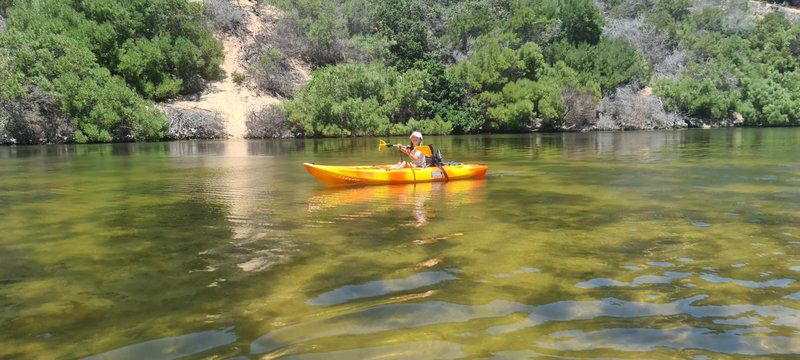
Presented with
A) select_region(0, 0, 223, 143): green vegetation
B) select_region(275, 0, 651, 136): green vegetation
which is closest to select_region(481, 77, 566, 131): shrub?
select_region(275, 0, 651, 136): green vegetation

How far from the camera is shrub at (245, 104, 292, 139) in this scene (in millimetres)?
38344

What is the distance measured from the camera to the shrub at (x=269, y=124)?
38344mm

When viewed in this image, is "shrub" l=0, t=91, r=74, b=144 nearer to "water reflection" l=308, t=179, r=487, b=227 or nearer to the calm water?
the calm water

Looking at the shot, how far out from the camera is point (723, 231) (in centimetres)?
823

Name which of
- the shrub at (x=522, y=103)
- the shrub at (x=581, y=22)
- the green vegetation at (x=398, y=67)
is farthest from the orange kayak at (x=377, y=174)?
the shrub at (x=581, y=22)

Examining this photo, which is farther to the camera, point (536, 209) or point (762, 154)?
point (762, 154)

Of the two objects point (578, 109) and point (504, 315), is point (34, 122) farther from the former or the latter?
point (578, 109)

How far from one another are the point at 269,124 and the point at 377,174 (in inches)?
1047

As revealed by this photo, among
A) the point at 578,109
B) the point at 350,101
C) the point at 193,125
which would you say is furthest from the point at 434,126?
the point at 193,125

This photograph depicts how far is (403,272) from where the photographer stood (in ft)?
21.0

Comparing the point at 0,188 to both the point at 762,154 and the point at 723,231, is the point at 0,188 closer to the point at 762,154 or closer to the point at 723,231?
the point at 723,231

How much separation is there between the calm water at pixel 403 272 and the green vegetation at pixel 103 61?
20724 millimetres

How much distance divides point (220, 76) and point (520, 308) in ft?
139

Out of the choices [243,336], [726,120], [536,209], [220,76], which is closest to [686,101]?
[726,120]
